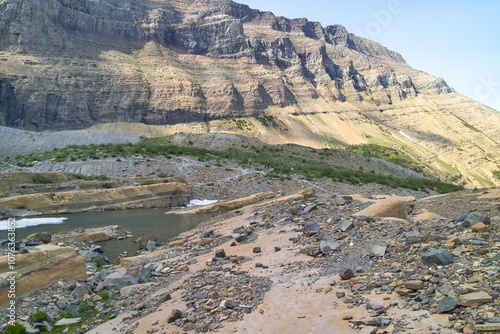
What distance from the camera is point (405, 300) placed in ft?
16.5

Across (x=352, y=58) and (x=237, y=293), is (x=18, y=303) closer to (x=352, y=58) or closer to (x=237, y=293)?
(x=237, y=293)

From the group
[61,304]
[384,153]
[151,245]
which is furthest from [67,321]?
[384,153]

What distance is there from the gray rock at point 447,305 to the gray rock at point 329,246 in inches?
141

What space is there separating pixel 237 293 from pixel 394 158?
88.0 meters

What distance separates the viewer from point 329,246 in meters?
8.21

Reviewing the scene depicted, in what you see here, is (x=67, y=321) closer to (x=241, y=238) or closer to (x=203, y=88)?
(x=241, y=238)

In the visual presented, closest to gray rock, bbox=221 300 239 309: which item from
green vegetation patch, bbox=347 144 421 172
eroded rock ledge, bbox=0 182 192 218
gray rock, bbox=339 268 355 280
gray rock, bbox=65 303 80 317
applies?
gray rock, bbox=339 268 355 280

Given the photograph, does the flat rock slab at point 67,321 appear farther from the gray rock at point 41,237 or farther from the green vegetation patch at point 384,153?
the green vegetation patch at point 384,153

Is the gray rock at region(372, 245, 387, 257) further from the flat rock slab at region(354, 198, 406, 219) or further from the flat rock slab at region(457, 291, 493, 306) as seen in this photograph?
the flat rock slab at region(354, 198, 406, 219)

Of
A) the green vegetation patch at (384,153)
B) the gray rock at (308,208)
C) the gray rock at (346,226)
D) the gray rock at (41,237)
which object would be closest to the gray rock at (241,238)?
the gray rock at (308,208)

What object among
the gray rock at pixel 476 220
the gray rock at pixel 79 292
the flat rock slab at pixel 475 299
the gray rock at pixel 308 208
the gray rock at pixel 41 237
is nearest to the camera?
the flat rock slab at pixel 475 299

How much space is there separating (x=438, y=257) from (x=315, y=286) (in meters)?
2.13

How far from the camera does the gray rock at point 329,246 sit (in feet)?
26.5

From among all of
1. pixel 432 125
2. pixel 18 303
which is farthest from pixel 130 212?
pixel 432 125
